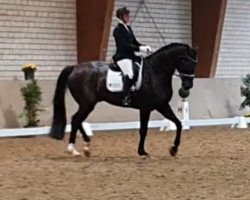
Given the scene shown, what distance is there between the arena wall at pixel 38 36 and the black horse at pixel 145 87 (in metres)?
5.39

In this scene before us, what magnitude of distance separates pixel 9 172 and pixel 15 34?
749 centimetres

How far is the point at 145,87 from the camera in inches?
368

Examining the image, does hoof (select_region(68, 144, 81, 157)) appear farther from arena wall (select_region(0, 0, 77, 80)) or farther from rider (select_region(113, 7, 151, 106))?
arena wall (select_region(0, 0, 77, 80))

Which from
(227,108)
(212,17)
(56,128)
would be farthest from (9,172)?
(212,17)

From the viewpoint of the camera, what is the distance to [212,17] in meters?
18.0

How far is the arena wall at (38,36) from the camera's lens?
49.0ft

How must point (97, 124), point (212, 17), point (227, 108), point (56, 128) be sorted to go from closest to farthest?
point (56, 128), point (97, 124), point (227, 108), point (212, 17)

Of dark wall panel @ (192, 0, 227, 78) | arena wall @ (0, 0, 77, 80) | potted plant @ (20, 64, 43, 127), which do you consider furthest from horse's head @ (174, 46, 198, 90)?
dark wall panel @ (192, 0, 227, 78)

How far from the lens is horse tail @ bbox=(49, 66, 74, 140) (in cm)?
959

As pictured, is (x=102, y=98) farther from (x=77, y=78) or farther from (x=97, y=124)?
(x=97, y=124)

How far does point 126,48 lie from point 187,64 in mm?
822

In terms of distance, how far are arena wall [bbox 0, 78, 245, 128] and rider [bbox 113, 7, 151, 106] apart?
4061 mm

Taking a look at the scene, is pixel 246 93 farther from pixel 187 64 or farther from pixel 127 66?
pixel 127 66

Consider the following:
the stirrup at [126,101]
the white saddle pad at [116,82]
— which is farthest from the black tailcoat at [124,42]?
the stirrup at [126,101]
